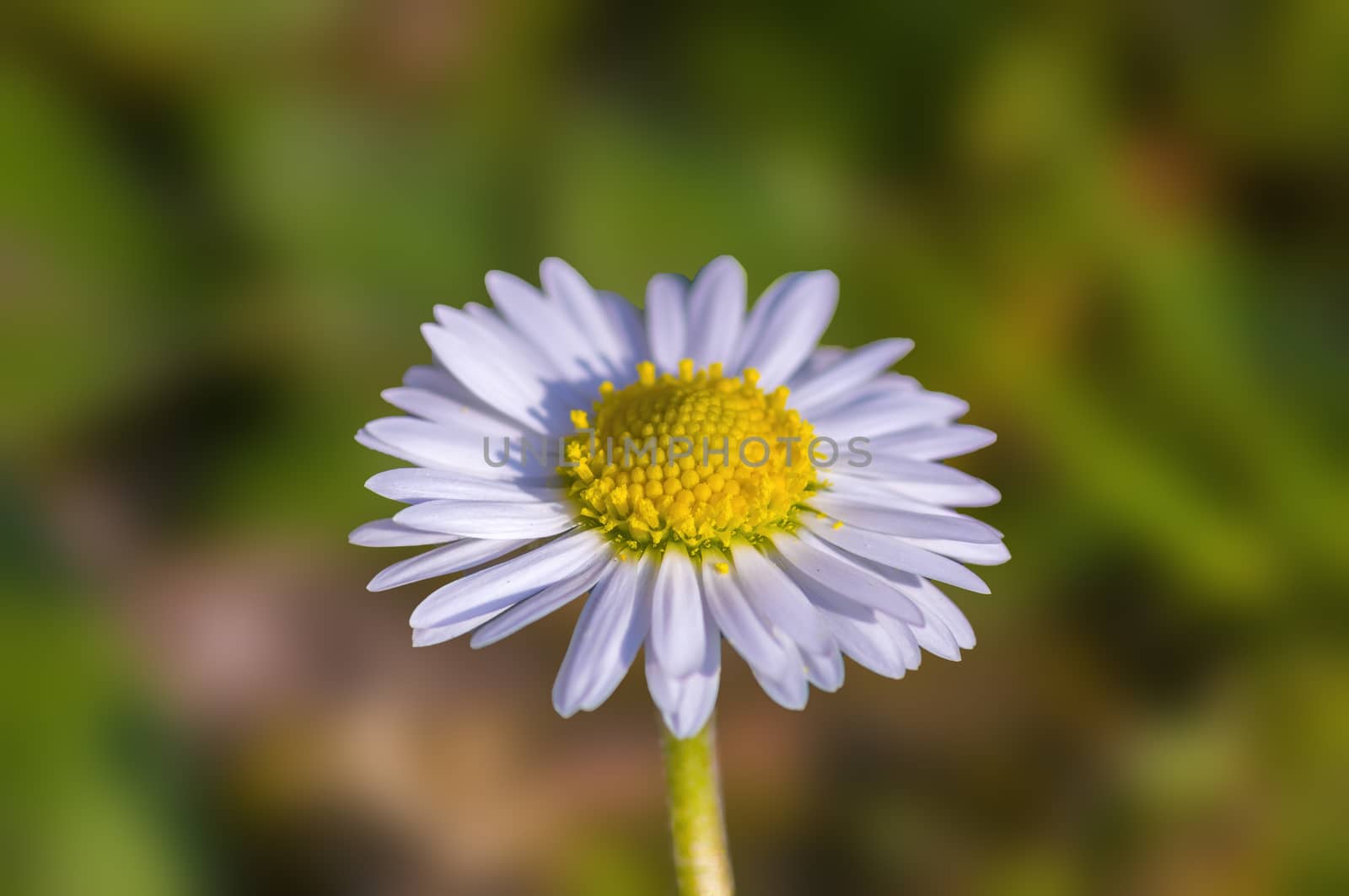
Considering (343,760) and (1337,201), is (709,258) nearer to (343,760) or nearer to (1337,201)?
(343,760)

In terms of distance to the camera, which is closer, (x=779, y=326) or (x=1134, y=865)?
(x=779, y=326)

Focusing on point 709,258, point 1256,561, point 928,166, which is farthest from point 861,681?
point 928,166

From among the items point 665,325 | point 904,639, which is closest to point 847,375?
point 665,325

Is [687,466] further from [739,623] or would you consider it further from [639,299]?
[639,299]

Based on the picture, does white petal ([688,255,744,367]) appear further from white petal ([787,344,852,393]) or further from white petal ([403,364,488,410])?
white petal ([403,364,488,410])

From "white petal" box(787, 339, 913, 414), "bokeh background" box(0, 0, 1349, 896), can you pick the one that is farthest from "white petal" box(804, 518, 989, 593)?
"bokeh background" box(0, 0, 1349, 896)
